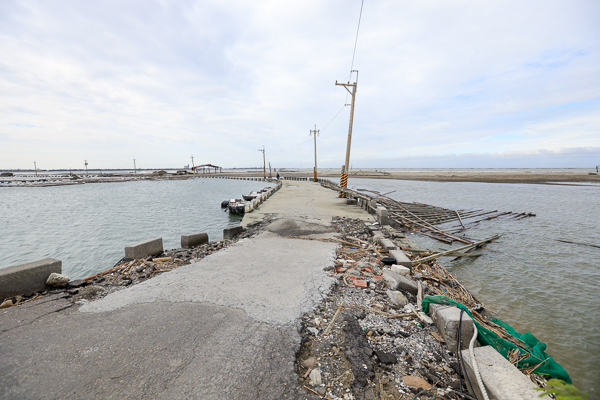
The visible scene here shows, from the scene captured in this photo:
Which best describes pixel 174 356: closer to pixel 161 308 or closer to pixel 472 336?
pixel 161 308

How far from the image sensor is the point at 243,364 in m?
2.80

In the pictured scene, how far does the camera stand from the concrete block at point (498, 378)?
2.34 metres

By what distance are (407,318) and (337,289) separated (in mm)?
1309

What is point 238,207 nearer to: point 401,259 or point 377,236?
point 377,236

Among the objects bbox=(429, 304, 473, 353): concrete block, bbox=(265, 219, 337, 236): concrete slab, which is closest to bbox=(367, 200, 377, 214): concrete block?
bbox=(265, 219, 337, 236): concrete slab

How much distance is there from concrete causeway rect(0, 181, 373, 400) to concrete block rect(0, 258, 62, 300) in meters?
0.52

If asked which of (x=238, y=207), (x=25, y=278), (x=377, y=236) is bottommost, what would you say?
(x=238, y=207)

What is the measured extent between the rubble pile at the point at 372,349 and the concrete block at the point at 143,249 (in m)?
5.33

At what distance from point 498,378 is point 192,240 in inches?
326

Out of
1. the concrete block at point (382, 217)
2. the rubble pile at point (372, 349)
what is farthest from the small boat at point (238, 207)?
the rubble pile at point (372, 349)

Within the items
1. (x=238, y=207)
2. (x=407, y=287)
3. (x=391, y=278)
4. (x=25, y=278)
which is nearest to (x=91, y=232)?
(x=238, y=207)

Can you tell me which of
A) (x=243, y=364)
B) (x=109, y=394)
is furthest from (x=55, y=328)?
(x=243, y=364)

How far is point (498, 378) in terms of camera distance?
253 cm

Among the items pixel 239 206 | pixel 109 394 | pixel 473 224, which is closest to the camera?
pixel 109 394
